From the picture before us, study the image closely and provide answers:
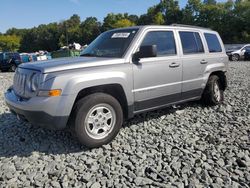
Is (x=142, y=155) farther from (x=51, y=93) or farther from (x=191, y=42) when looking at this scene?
(x=191, y=42)

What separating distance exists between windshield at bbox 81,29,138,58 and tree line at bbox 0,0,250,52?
49.6 metres

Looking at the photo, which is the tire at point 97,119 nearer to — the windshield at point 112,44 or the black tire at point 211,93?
the windshield at point 112,44

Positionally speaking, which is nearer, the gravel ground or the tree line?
the gravel ground

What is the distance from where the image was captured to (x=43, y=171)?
12.6 feet

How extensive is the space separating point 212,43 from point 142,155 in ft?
12.0

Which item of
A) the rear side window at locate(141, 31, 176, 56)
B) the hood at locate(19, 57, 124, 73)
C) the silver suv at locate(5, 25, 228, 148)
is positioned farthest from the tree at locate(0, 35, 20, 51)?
the hood at locate(19, 57, 124, 73)

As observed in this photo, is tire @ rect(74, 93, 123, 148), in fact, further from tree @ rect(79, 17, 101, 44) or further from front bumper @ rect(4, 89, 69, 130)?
tree @ rect(79, 17, 101, 44)

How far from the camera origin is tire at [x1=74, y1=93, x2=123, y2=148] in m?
4.22

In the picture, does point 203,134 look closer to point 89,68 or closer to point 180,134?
point 180,134

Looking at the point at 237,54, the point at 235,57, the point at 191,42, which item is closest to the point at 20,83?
the point at 191,42

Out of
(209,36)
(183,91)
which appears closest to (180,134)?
(183,91)

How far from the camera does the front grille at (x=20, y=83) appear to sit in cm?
435

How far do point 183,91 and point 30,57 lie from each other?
26.2 m

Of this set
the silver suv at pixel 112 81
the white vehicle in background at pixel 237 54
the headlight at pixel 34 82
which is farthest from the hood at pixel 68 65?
the white vehicle in background at pixel 237 54
